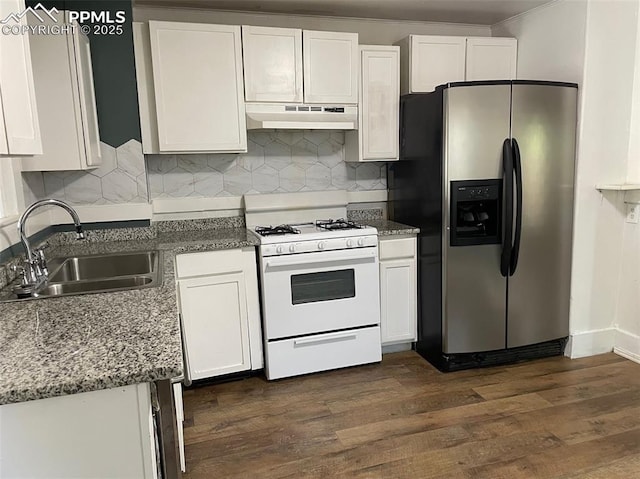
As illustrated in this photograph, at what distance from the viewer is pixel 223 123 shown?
9.64ft

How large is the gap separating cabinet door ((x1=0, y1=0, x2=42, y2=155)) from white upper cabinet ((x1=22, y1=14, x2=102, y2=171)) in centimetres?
91

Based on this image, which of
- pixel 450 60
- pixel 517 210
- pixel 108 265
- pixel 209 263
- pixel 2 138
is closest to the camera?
pixel 2 138

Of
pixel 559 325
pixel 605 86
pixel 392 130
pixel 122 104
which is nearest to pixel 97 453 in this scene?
pixel 122 104

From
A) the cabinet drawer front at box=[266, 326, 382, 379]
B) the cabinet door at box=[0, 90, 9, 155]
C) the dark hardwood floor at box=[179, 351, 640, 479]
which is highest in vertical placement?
the cabinet door at box=[0, 90, 9, 155]

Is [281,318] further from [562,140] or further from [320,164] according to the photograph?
[562,140]

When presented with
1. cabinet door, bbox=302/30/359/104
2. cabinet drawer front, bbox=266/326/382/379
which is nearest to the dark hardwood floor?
cabinet drawer front, bbox=266/326/382/379

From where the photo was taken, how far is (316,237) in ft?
9.52

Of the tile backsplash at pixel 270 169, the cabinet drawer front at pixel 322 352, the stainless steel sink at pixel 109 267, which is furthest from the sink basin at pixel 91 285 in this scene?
the tile backsplash at pixel 270 169

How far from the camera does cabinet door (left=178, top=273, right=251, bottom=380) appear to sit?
2779 millimetres

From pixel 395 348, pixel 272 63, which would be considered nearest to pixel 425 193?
pixel 395 348

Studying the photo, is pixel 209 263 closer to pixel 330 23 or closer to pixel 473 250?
pixel 473 250

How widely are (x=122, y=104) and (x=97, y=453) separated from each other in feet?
7.35

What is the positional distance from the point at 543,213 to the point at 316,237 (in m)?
1.46

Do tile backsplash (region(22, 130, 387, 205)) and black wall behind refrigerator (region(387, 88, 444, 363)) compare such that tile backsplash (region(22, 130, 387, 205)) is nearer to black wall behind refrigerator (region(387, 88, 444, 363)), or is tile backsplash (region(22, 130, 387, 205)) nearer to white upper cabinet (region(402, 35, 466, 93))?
black wall behind refrigerator (region(387, 88, 444, 363))
